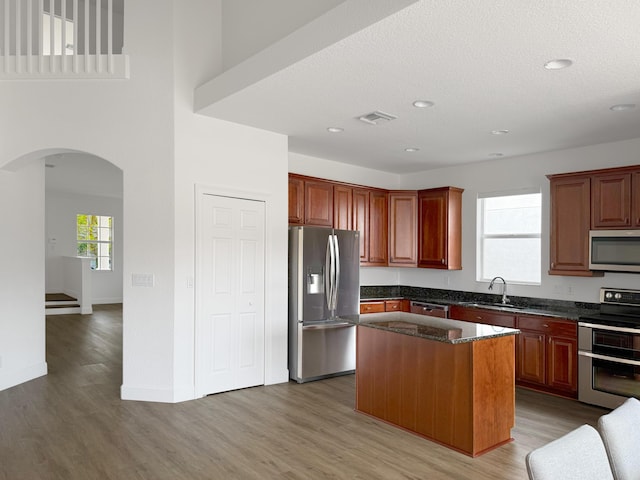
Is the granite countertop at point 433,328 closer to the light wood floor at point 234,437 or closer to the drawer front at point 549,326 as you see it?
the light wood floor at point 234,437

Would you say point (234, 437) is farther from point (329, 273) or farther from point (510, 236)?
point (510, 236)

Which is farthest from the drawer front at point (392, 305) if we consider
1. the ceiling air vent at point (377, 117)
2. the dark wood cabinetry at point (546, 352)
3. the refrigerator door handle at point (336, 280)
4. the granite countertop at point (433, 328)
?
the ceiling air vent at point (377, 117)

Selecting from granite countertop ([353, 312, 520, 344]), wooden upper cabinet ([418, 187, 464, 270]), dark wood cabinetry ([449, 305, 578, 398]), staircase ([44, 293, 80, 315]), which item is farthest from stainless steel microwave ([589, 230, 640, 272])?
staircase ([44, 293, 80, 315])

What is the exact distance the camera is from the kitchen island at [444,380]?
3408mm

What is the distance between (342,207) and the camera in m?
6.27

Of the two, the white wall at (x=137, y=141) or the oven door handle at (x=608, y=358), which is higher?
the white wall at (x=137, y=141)

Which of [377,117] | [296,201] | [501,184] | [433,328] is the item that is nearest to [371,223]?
[296,201]

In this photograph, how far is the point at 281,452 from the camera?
11.2 feet

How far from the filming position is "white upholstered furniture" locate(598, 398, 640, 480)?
1.72 m

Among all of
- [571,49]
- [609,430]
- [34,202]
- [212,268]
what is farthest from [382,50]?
[34,202]

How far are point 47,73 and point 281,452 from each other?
413 centimetres

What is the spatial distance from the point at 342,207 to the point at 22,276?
3.82m

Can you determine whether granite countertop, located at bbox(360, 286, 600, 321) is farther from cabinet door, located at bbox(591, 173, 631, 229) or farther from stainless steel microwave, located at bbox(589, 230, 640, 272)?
cabinet door, located at bbox(591, 173, 631, 229)

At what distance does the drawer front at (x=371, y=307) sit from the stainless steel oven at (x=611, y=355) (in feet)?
8.29
